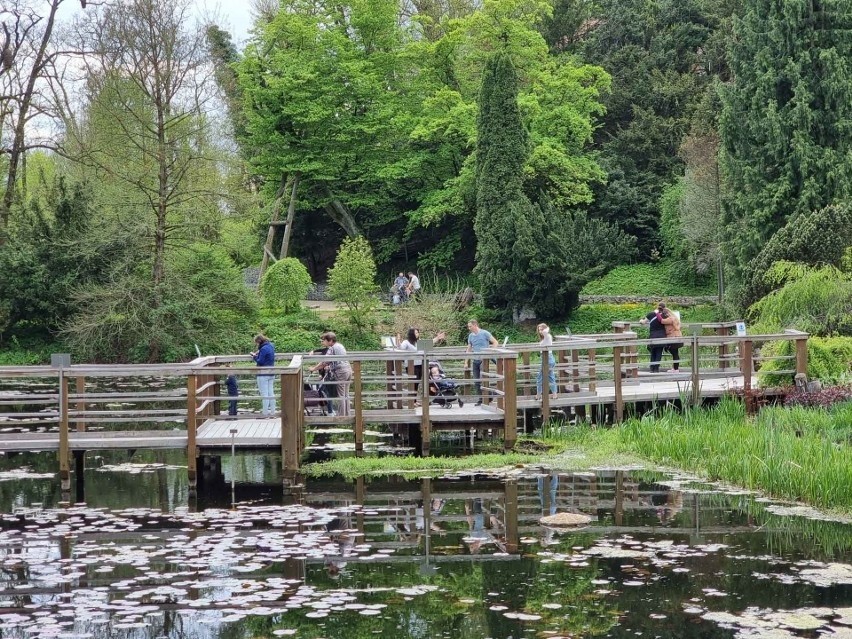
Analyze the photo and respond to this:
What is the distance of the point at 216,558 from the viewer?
10336mm

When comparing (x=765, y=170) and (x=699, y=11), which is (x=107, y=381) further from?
(x=699, y=11)

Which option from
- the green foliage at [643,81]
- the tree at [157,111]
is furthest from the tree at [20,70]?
the green foliage at [643,81]

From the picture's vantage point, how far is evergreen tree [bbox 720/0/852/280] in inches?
Answer: 1288

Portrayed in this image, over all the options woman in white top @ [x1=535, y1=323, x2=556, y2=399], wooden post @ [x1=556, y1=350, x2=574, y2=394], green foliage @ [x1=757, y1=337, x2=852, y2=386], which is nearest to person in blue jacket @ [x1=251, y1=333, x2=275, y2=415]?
A: woman in white top @ [x1=535, y1=323, x2=556, y2=399]

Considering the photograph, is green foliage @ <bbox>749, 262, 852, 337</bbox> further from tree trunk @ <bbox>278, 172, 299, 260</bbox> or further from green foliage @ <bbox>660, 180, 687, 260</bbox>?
tree trunk @ <bbox>278, 172, 299, 260</bbox>

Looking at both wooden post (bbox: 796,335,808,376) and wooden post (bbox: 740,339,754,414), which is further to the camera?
wooden post (bbox: 796,335,808,376)

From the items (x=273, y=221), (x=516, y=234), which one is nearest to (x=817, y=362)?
(x=516, y=234)

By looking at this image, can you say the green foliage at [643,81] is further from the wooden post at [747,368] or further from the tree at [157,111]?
the wooden post at [747,368]

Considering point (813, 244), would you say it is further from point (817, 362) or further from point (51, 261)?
point (51, 261)

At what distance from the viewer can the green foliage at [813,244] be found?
86.4ft

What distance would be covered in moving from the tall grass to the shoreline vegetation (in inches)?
0.4

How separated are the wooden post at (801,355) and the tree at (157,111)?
18431 mm

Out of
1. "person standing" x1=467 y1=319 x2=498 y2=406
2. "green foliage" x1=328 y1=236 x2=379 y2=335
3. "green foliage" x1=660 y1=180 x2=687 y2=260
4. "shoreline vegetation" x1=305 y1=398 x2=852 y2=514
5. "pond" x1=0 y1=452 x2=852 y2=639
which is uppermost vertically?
"green foliage" x1=660 y1=180 x2=687 y2=260

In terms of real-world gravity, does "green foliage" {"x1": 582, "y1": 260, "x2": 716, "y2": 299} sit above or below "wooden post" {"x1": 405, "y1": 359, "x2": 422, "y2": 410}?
above
